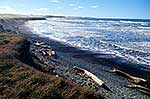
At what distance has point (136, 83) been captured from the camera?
79.2ft

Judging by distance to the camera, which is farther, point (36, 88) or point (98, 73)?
point (98, 73)

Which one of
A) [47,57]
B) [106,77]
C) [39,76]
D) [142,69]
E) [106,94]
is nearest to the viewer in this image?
[39,76]

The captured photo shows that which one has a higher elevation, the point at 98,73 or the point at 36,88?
the point at 36,88

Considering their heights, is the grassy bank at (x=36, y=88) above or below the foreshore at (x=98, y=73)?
above

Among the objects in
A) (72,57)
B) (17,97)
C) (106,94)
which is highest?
(17,97)

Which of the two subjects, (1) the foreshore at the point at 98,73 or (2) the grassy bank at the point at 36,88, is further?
(1) the foreshore at the point at 98,73

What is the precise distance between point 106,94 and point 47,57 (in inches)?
617

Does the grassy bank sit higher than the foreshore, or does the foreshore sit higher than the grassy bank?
the grassy bank

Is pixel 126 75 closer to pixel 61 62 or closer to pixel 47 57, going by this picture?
pixel 61 62

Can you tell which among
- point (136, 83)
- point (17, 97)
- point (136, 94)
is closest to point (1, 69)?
point (17, 97)

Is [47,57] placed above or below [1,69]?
below

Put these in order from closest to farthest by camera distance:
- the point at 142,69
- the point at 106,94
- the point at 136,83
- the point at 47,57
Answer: the point at 106,94
the point at 136,83
the point at 142,69
the point at 47,57

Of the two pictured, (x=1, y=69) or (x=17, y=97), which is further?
(x=1, y=69)

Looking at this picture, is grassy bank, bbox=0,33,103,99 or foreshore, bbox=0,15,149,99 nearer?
grassy bank, bbox=0,33,103,99
